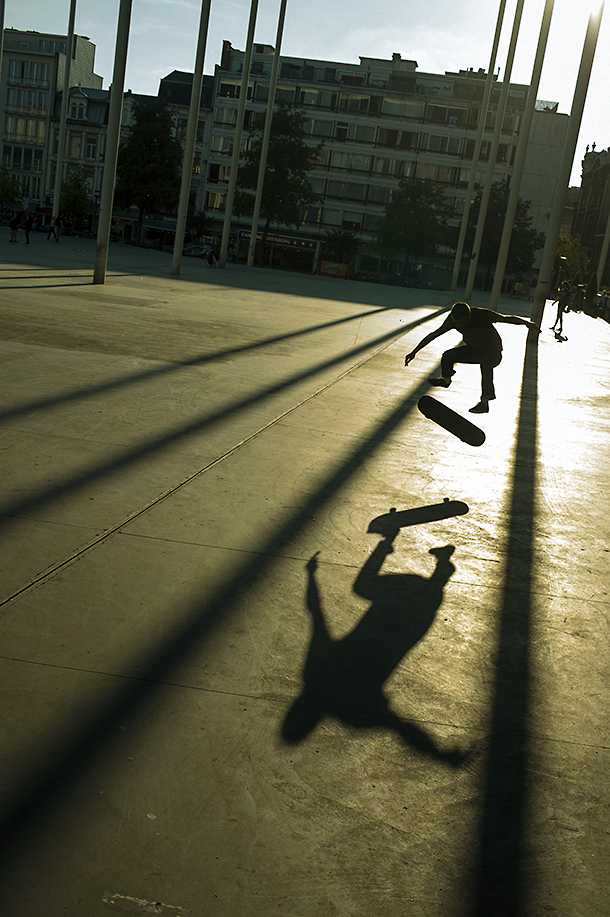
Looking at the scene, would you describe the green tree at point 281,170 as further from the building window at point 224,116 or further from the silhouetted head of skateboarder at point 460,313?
the silhouetted head of skateboarder at point 460,313

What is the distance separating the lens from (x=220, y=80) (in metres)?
82.6

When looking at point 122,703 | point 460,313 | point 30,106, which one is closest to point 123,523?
point 122,703

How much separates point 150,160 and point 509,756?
76.9 metres

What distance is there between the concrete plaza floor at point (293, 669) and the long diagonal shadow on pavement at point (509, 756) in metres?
0.01

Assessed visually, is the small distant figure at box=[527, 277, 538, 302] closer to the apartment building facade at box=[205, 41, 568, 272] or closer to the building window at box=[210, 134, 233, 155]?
the apartment building facade at box=[205, 41, 568, 272]

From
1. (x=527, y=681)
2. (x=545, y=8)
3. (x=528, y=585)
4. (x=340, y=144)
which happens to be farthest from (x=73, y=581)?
(x=340, y=144)

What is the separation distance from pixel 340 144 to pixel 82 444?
81578 millimetres

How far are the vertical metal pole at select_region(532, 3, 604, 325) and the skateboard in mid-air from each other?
1346 centimetres

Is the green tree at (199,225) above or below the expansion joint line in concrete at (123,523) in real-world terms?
above

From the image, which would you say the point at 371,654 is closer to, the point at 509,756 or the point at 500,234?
the point at 509,756

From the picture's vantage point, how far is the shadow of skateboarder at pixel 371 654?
10.4 ft

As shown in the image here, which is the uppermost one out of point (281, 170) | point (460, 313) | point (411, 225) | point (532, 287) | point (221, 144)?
point (221, 144)

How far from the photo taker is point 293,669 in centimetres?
356

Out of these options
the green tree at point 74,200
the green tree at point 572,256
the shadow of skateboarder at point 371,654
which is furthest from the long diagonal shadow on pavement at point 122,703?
the green tree at point 572,256
